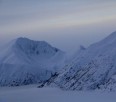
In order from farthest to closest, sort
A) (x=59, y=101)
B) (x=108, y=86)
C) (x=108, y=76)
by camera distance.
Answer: (x=108, y=76)
(x=108, y=86)
(x=59, y=101)

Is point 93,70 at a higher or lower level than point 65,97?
higher

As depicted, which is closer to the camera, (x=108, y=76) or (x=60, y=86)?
(x=108, y=76)

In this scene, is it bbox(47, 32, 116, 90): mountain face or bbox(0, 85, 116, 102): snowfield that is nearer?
bbox(0, 85, 116, 102): snowfield

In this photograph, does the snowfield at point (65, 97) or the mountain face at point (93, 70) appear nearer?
the snowfield at point (65, 97)

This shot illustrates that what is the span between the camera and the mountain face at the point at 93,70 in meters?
133

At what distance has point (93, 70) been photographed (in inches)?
5541

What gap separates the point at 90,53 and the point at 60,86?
53.8 feet

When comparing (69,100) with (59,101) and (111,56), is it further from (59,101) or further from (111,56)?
(111,56)

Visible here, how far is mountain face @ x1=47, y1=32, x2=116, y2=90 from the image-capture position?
133m

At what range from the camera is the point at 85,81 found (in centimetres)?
13725

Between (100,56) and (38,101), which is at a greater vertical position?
(100,56)

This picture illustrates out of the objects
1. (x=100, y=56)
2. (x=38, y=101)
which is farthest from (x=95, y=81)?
(x=38, y=101)

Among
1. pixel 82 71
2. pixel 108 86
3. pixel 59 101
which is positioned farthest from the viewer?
pixel 82 71

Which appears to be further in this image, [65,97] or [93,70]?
[93,70]
